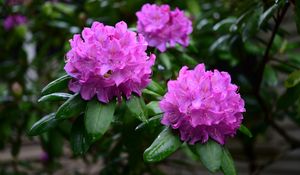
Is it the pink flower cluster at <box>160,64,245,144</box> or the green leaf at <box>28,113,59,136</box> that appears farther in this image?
the green leaf at <box>28,113,59,136</box>

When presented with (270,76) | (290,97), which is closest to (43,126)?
(290,97)

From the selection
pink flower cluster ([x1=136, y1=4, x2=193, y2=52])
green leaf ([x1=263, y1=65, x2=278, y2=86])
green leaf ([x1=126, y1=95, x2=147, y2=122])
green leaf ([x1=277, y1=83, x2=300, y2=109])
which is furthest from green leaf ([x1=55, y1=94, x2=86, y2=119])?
green leaf ([x1=263, y1=65, x2=278, y2=86])

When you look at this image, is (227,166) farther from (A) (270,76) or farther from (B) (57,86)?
(A) (270,76)

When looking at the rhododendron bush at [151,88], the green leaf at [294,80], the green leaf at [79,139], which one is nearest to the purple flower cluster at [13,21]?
the rhododendron bush at [151,88]

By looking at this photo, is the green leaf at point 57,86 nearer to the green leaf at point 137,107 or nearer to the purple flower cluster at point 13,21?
the green leaf at point 137,107

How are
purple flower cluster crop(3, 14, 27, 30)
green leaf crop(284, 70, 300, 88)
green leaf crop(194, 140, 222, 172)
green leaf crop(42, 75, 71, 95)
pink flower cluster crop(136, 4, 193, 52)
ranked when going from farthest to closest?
purple flower cluster crop(3, 14, 27, 30) → pink flower cluster crop(136, 4, 193, 52) → green leaf crop(284, 70, 300, 88) → green leaf crop(42, 75, 71, 95) → green leaf crop(194, 140, 222, 172)

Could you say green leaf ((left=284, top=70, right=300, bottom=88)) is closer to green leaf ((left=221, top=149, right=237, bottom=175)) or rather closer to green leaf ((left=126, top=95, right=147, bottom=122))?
green leaf ((left=221, top=149, right=237, bottom=175))
